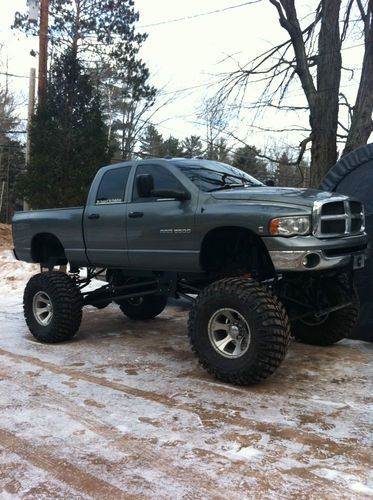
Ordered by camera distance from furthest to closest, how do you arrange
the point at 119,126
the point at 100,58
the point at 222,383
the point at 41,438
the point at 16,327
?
the point at 119,126 → the point at 100,58 → the point at 16,327 → the point at 222,383 → the point at 41,438

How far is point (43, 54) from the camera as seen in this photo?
655 inches

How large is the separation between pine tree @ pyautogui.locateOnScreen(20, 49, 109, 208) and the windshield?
32.6 feet

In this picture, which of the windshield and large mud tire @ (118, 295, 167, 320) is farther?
large mud tire @ (118, 295, 167, 320)

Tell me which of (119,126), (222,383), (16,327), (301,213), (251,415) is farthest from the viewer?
(119,126)

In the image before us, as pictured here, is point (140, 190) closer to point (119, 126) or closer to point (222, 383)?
point (222, 383)

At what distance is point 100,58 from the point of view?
2547 centimetres

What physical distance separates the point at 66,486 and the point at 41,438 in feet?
2.49

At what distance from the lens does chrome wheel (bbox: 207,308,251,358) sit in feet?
16.6

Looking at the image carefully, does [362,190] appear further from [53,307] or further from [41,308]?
[41,308]

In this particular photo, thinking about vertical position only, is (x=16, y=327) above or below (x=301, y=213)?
below

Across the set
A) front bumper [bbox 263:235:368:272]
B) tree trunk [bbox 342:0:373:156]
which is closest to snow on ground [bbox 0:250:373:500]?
front bumper [bbox 263:235:368:272]

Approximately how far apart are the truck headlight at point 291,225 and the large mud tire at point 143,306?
3.73 metres

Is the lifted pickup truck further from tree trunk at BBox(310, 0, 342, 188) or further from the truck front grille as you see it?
tree trunk at BBox(310, 0, 342, 188)

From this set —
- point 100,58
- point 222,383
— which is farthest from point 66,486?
point 100,58
